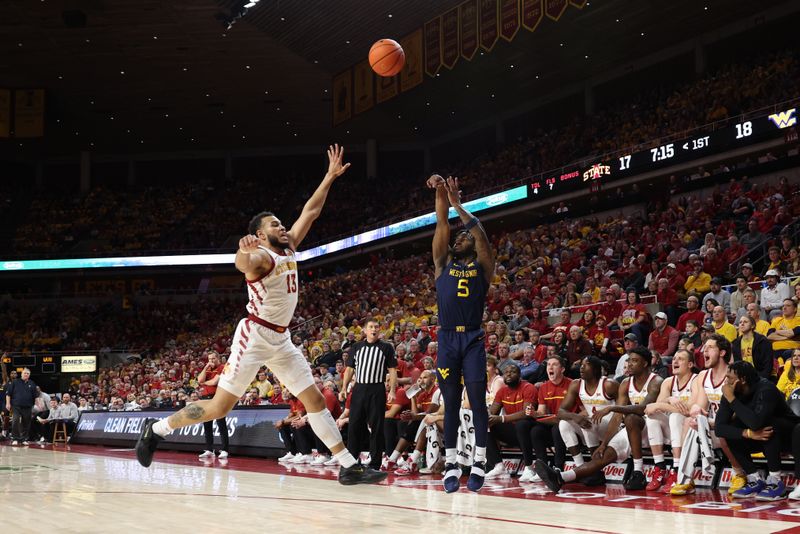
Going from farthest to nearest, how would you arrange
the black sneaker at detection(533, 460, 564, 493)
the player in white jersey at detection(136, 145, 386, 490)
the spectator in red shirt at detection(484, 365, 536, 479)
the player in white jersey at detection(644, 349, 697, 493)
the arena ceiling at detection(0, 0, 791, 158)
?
the arena ceiling at detection(0, 0, 791, 158), the spectator in red shirt at detection(484, 365, 536, 479), the player in white jersey at detection(644, 349, 697, 493), the black sneaker at detection(533, 460, 564, 493), the player in white jersey at detection(136, 145, 386, 490)

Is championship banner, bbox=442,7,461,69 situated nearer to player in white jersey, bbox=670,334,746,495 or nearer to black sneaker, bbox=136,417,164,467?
player in white jersey, bbox=670,334,746,495

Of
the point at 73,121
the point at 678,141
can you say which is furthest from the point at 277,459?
the point at 73,121

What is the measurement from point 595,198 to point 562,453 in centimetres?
1720

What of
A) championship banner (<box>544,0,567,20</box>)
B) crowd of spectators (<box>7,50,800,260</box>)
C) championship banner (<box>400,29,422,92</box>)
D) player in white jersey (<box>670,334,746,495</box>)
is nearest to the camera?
player in white jersey (<box>670,334,746,495</box>)

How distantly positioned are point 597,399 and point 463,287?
2.81 m

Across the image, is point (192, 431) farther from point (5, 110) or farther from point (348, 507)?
point (5, 110)

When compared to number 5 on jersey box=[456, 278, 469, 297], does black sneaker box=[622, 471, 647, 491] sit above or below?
below

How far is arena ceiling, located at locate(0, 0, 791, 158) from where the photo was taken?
24.7 metres

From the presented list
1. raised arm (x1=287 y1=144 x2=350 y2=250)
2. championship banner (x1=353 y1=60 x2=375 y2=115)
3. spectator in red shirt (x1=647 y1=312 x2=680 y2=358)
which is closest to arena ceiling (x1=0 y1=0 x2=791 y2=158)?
championship banner (x1=353 y1=60 x2=375 y2=115)

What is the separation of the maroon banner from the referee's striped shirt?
14.5m

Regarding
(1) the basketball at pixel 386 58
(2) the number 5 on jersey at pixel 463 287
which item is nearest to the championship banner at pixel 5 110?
(1) the basketball at pixel 386 58

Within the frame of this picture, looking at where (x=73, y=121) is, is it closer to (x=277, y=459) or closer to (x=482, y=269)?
(x=277, y=459)

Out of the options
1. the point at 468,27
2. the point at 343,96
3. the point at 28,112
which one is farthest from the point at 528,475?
the point at 28,112

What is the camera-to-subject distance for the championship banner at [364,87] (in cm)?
2694
